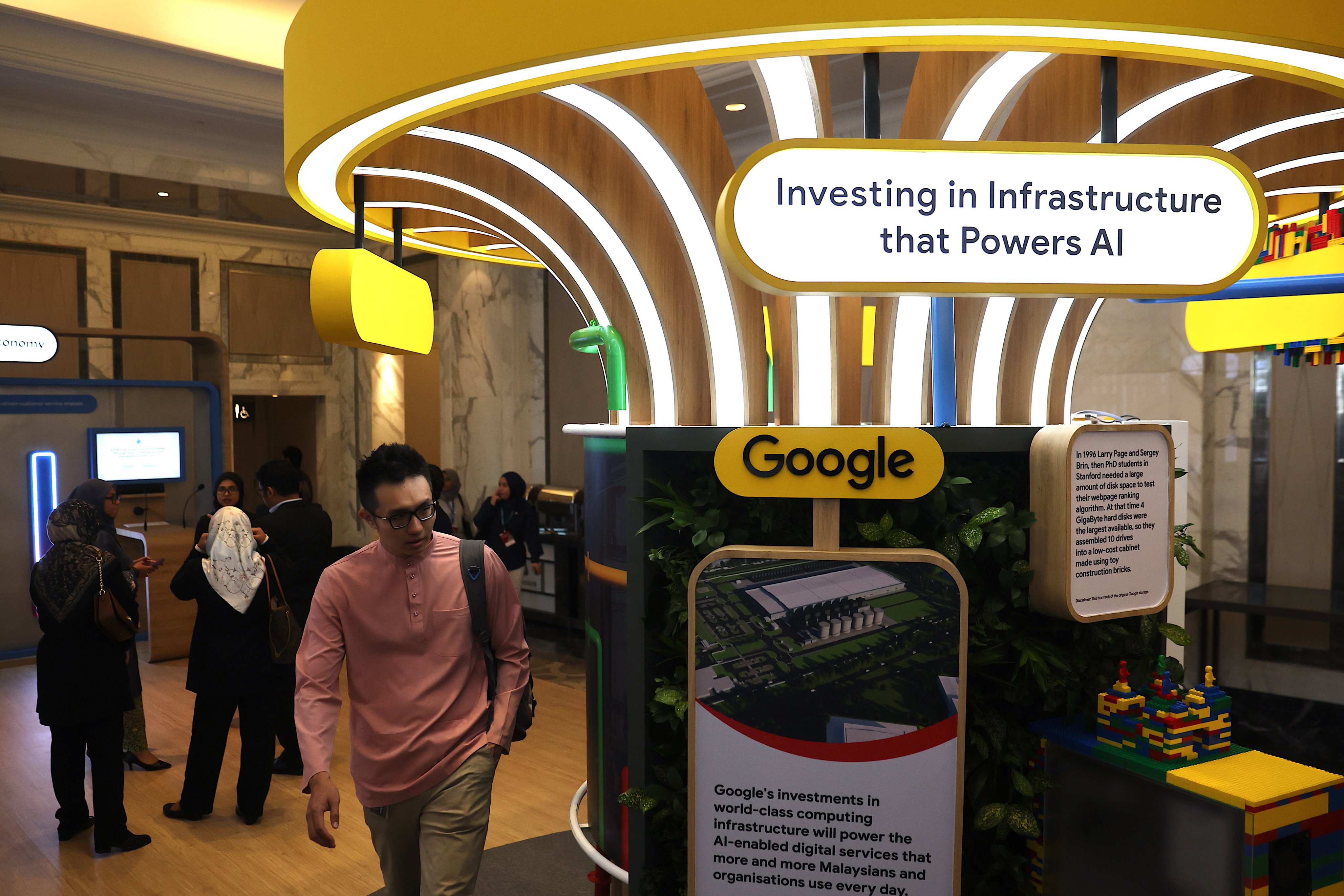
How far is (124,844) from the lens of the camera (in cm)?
427

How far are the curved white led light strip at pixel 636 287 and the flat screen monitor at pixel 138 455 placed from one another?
703 cm

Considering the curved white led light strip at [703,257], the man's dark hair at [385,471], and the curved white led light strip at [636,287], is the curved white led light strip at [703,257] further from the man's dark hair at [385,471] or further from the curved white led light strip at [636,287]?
the man's dark hair at [385,471]

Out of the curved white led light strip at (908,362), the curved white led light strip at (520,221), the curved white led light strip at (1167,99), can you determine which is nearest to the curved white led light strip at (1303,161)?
the curved white led light strip at (1167,99)

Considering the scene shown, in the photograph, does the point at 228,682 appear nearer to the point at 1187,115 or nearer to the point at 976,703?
the point at 976,703

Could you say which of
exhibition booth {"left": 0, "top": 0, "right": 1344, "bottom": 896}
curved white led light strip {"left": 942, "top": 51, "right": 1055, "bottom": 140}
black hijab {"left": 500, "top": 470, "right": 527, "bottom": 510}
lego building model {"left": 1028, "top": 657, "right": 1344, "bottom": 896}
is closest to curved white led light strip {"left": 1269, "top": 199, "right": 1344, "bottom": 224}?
exhibition booth {"left": 0, "top": 0, "right": 1344, "bottom": 896}

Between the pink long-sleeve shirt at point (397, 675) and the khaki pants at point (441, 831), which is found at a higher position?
the pink long-sleeve shirt at point (397, 675)

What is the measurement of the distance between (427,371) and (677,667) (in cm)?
1139

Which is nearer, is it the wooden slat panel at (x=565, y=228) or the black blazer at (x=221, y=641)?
the wooden slat panel at (x=565, y=228)

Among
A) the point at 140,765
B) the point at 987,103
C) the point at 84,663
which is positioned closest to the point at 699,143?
the point at 987,103

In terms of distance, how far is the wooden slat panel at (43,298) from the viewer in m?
9.84

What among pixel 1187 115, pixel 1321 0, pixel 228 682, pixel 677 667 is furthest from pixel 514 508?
pixel 1321 0

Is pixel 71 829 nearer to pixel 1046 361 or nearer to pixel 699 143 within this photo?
pixel 699 143

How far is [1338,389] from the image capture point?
5.94 m

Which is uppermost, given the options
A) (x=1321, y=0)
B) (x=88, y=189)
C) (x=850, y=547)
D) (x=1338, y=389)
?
(x=88, y=189)
